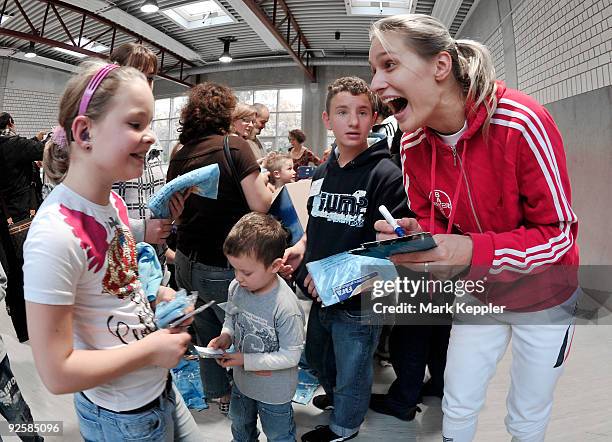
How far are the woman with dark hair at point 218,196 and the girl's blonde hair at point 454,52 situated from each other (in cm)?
85

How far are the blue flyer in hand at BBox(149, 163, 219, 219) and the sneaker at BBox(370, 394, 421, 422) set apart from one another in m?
1.57

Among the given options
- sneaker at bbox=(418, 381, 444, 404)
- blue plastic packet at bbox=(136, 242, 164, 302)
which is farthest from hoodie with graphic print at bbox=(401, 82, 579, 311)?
sneaker at bbox=(418, 381, 444, 404)

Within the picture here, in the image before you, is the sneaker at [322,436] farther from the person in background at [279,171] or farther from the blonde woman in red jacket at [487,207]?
the person in background at [279,171]

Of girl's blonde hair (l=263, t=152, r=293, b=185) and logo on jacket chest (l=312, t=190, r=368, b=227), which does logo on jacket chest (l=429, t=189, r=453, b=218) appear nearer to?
logo on jacket chest (l=312, t=190, r=368, b=227)

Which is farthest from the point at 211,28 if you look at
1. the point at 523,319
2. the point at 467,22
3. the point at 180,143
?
Answer: the point at 523,319

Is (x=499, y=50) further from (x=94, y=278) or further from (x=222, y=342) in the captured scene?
(x=94, y=278)

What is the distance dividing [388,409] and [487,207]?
145cm

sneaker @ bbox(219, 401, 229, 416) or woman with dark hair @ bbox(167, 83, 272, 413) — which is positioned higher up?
woman with dark hair @ bbox(167, 83, 272, 413)

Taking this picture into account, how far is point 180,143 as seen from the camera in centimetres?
199

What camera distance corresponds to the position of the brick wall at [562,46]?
3.43 meters

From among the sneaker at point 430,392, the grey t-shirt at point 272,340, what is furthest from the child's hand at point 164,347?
the sneaker at point 430,392

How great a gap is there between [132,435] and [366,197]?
1.17 metres

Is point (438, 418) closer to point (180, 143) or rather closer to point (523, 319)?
point (523, 319)

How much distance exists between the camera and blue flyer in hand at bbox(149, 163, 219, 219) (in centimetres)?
132
